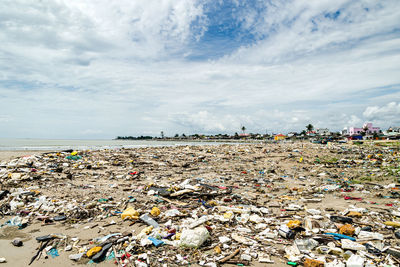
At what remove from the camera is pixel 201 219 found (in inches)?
163

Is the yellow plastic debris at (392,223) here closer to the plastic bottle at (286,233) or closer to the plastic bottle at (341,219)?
the plastic bottle at (341,219)

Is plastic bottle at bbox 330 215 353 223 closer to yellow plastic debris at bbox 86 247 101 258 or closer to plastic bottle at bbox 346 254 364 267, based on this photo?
plastic bottle at bbox 346 254 364 267

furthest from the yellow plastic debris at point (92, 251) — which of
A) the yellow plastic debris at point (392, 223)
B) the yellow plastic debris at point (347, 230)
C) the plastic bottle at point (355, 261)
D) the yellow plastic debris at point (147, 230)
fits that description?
the yellow plastic debris at point (392, 223)

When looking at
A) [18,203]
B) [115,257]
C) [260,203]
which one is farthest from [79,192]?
[260,203]

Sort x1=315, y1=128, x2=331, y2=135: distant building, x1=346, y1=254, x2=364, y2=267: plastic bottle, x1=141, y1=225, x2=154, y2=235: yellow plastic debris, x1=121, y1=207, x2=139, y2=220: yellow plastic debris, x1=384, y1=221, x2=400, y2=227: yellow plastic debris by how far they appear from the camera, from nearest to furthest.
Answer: x1=346, y1=254, x2=364, y2=267: plastic bottle < x1=141, y1=225, x2=154, y2=235: yellow plastic debris < x1=384, y1=221, x2=400, y2=227: yellow plastic debris < x1=121, y1=207, x2=139, y2=220: yellow plastic debris < x1=315, y1=128, x2=331, y2=135: distant building

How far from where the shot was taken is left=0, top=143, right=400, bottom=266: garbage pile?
3143mm

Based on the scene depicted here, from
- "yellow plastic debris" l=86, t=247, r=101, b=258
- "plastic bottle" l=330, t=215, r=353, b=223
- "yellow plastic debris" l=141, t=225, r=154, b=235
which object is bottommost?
"yellow plastic debris" l=86, t=247, r=101, b=258

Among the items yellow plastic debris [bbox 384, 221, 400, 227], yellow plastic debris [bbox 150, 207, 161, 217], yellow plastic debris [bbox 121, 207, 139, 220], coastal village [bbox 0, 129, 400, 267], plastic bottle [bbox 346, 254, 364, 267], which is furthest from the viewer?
yellow plastic debris [bbox 150, 207, 161, 217]

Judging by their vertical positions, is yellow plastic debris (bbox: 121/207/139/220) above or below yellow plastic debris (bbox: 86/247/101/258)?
above

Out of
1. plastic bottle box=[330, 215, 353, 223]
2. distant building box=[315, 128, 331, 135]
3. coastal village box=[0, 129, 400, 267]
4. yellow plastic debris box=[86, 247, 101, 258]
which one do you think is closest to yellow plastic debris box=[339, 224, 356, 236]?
coastal village box=[0, 129, 400, 267]

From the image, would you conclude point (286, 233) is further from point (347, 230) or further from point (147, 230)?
point (147, 230)

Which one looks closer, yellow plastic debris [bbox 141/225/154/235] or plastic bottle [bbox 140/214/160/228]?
yellow plastic debris [bbox 141/225/154/235]

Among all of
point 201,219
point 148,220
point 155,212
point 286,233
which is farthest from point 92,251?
point 286,233

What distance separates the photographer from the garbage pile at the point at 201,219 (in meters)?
3.14
